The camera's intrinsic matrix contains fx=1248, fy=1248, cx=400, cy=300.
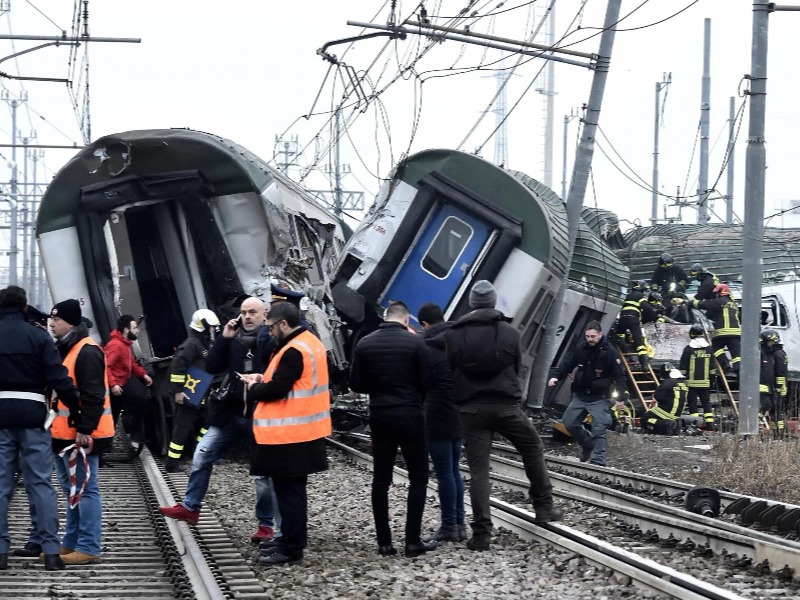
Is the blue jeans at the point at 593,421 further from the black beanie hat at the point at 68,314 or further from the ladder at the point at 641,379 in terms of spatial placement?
the black beanie hat at the point at 68,314

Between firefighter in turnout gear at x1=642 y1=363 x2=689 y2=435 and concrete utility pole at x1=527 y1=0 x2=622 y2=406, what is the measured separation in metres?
1.98

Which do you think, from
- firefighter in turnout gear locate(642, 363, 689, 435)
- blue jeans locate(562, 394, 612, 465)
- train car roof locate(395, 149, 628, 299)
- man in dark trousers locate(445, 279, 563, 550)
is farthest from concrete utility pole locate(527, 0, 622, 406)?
man in dark trousers locate(445, 279, 563, 550)

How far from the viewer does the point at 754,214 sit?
14680mm

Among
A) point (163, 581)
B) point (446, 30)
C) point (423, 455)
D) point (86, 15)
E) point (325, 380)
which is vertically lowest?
point (163, 581)

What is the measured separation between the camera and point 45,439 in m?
7.35

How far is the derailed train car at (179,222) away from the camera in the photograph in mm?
13133

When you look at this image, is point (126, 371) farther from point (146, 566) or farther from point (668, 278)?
point (668, 278)

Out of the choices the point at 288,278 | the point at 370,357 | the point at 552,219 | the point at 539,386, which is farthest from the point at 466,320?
the point at 539,386

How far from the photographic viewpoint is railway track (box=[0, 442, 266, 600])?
21.6 feet

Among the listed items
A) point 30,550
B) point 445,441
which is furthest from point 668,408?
point 30,550

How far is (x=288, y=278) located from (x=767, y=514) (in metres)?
6.38

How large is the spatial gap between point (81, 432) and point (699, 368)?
1262 cm

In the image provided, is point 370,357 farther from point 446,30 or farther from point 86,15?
point 86,15

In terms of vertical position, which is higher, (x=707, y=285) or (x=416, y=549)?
(x=707, y=285)
